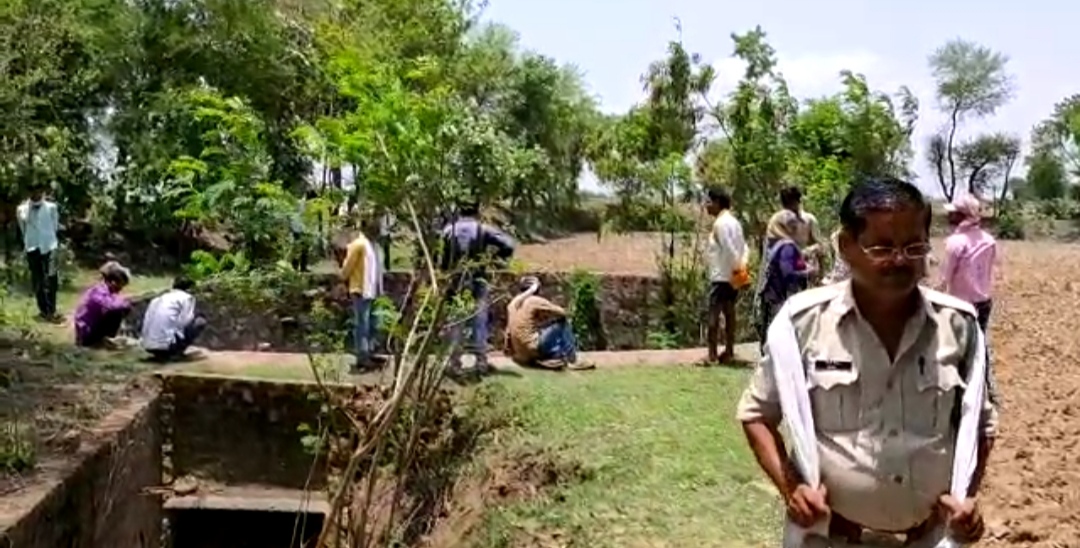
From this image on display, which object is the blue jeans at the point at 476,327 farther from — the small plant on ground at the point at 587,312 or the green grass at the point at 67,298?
the small plant on ground at the point at 587,312

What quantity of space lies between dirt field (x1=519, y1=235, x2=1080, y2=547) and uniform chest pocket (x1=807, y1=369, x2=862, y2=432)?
3.61 metres

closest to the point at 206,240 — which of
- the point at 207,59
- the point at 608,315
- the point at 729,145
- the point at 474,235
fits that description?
the point at 207,59

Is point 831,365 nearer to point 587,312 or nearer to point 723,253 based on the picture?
point 723,253

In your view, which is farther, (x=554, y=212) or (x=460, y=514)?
(x=554, y=212)

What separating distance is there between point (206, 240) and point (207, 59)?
3257 millimetres

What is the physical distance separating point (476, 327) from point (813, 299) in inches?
308

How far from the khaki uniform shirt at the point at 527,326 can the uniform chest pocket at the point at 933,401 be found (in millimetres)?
8737

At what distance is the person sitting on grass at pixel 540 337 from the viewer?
11.9m

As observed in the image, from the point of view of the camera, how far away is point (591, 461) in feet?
28.5

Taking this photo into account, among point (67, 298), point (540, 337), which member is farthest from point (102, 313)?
point (67, 298)

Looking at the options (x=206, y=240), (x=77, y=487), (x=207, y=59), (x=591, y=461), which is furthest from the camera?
(x=206, y=240)

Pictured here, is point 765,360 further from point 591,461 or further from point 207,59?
point 207,59

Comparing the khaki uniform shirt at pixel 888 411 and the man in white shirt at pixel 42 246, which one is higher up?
the man in white shirt at pixel 42 246

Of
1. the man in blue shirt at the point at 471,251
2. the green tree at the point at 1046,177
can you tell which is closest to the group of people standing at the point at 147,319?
the man in blue shirt at the point at 471,251
